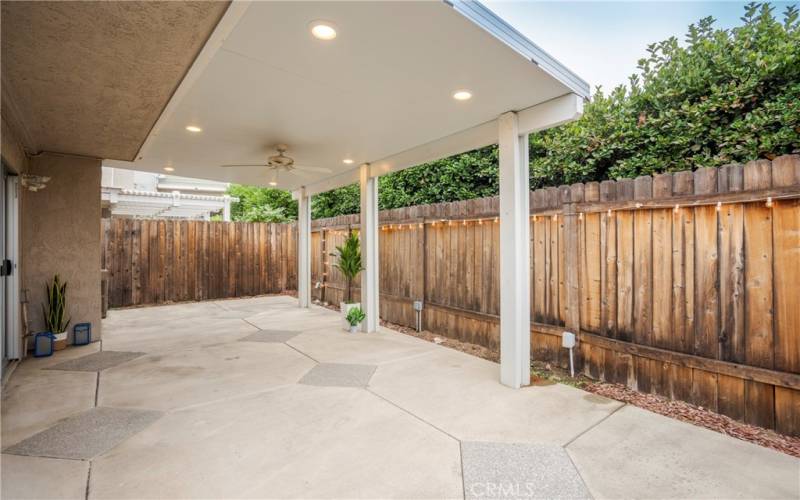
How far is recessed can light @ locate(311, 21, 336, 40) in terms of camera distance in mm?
2039

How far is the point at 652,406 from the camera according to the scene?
2811 mm

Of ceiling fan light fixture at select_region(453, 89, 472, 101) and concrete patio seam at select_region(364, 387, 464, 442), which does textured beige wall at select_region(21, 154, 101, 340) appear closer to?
concrete patio seam at select_region(364, 387, 464, 442)

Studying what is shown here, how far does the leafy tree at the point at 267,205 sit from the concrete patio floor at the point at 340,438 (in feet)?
26.5

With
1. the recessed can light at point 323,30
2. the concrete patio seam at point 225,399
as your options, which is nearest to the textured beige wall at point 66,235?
the concrete patio seam at point 225,399

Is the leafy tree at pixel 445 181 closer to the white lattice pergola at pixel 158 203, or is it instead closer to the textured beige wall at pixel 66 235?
the textured beige wall at pixel 66 235

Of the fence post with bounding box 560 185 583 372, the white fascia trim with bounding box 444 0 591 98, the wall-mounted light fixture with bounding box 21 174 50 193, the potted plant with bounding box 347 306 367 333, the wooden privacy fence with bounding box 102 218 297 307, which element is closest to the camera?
the white fascia trim with bounding box 444 0 591 98

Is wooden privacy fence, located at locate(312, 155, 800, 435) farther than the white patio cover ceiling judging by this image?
Yes

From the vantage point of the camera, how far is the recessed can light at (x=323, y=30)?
2.04 meters

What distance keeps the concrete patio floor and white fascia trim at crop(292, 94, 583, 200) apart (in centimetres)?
223

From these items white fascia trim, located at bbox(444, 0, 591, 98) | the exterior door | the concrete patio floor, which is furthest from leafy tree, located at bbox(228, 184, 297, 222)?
white fascia trim, located at bbox(444, 0, 591, 98)

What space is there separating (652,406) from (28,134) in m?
6.16

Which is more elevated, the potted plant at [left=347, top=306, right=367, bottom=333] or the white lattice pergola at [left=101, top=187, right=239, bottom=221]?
the white lattice pergola at [left=101, top=187, right=239, bottom=221]

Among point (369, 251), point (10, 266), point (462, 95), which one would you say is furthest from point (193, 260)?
point (462, 95)

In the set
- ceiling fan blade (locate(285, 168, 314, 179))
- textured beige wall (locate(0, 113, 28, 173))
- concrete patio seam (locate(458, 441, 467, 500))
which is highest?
ceiling fan blade (locate(285, 168, 314, 179))
